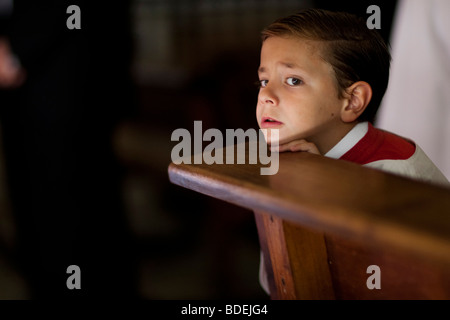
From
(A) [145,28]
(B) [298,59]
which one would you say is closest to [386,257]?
(B) [298,59]

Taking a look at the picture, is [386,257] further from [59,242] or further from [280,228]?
[59,242]

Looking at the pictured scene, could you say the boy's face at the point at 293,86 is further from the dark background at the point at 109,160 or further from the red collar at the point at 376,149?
the dark background at the point at 109,160

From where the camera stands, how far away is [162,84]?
9.54 ft

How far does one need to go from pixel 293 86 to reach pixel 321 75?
31 mm

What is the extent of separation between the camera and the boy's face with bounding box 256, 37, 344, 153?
0.48m

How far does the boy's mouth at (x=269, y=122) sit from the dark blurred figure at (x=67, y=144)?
1.33m

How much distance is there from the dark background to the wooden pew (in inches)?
19.9

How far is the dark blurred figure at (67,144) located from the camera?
1.73m

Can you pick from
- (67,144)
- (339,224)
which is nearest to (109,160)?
(67,144)

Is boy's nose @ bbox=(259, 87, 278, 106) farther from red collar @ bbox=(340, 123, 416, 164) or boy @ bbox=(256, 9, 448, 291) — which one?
red collar @ bbox=(340, 123, 416, 164)

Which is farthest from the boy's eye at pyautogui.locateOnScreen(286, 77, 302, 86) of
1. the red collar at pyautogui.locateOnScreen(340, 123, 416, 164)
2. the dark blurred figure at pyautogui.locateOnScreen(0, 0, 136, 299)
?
the dark blurred figure at pyautogui.locateOnScreen(0, 0, 136, 299)

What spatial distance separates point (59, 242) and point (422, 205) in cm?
179

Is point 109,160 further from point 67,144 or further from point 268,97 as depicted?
point 268,97

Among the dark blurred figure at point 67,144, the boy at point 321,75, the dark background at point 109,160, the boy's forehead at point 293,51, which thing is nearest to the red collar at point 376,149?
the boy at point 321,75
